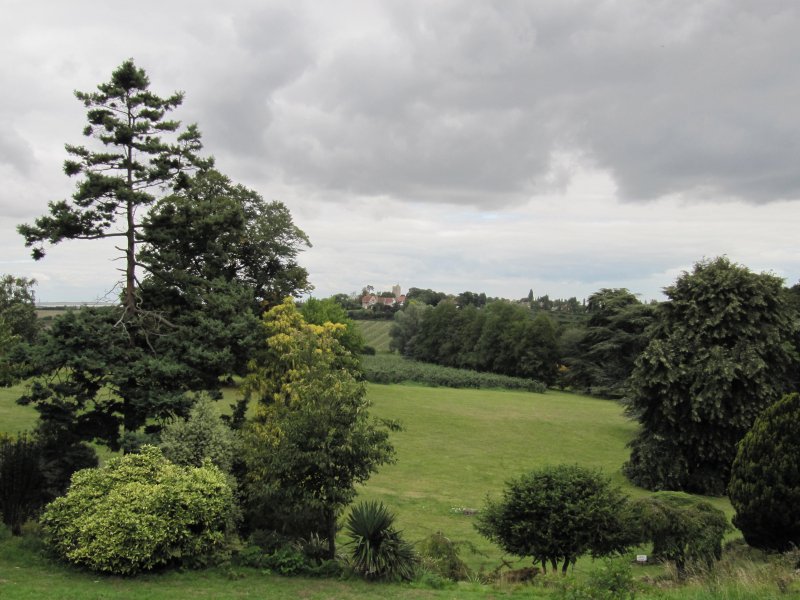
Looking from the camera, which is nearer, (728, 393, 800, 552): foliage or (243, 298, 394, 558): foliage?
(243, 298, 394, 558): foliage

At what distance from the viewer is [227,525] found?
12180mm

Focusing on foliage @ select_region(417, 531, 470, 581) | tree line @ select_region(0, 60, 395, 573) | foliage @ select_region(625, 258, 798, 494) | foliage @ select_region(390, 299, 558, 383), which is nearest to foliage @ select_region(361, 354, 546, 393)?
foliage @ select_region(390, 299, 558, 383)

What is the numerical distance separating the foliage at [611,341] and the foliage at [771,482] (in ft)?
138

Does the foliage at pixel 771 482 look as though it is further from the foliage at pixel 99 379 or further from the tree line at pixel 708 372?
the foliage at pixel 99 379

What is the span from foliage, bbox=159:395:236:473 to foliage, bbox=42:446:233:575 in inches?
30.7

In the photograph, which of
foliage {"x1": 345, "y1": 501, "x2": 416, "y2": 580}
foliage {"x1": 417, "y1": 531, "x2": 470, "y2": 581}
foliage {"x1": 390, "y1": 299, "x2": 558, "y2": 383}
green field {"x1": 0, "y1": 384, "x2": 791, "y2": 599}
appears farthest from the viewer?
foliage {"x1": 390, "y1": 299, "x2": 558, "y2": 383}

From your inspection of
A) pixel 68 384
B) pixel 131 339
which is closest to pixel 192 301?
pixel 131 339

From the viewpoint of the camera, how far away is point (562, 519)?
12406 millimetres

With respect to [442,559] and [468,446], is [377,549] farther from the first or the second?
[468,446]

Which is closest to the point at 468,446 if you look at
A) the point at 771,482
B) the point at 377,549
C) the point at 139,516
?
the point at 771,482

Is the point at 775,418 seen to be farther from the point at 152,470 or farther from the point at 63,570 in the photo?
the point at 63,570

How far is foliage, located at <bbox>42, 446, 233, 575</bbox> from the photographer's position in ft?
34.3

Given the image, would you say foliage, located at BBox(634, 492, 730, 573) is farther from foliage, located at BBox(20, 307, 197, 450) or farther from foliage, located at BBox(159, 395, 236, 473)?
foliage, located at BBox(20, 307, 197, 450)

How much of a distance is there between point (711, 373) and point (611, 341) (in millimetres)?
35681
